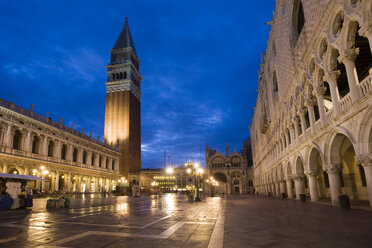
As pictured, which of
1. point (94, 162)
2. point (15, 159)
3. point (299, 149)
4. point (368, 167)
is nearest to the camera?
point (368, 167)

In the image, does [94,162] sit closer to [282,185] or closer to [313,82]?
[282,185]

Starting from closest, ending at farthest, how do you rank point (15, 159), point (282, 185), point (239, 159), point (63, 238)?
point (63, 238)
point (282, 185)
point (15, 159)
point (239, 159)

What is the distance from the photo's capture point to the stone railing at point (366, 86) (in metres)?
8.99

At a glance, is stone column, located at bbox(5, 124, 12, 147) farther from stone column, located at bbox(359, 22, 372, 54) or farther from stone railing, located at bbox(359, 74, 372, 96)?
stone column, located at bbox(359, 22, 372, 54)

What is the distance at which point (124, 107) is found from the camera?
235ft

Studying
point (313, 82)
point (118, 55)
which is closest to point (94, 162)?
point (118, 55)

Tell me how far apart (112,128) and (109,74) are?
18562mm

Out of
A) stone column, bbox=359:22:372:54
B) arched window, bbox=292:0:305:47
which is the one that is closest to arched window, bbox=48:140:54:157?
arched window, bbox=292:0:305:47

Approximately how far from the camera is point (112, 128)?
70.6 meters

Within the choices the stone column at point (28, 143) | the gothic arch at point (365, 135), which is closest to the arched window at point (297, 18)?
the gothic arch at point (365, 135)

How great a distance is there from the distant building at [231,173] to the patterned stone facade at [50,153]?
32.8 m

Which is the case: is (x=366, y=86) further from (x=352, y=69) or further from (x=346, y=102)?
(x=346, y=102)

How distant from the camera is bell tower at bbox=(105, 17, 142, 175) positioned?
227 feet

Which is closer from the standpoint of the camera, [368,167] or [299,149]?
[368,167]
